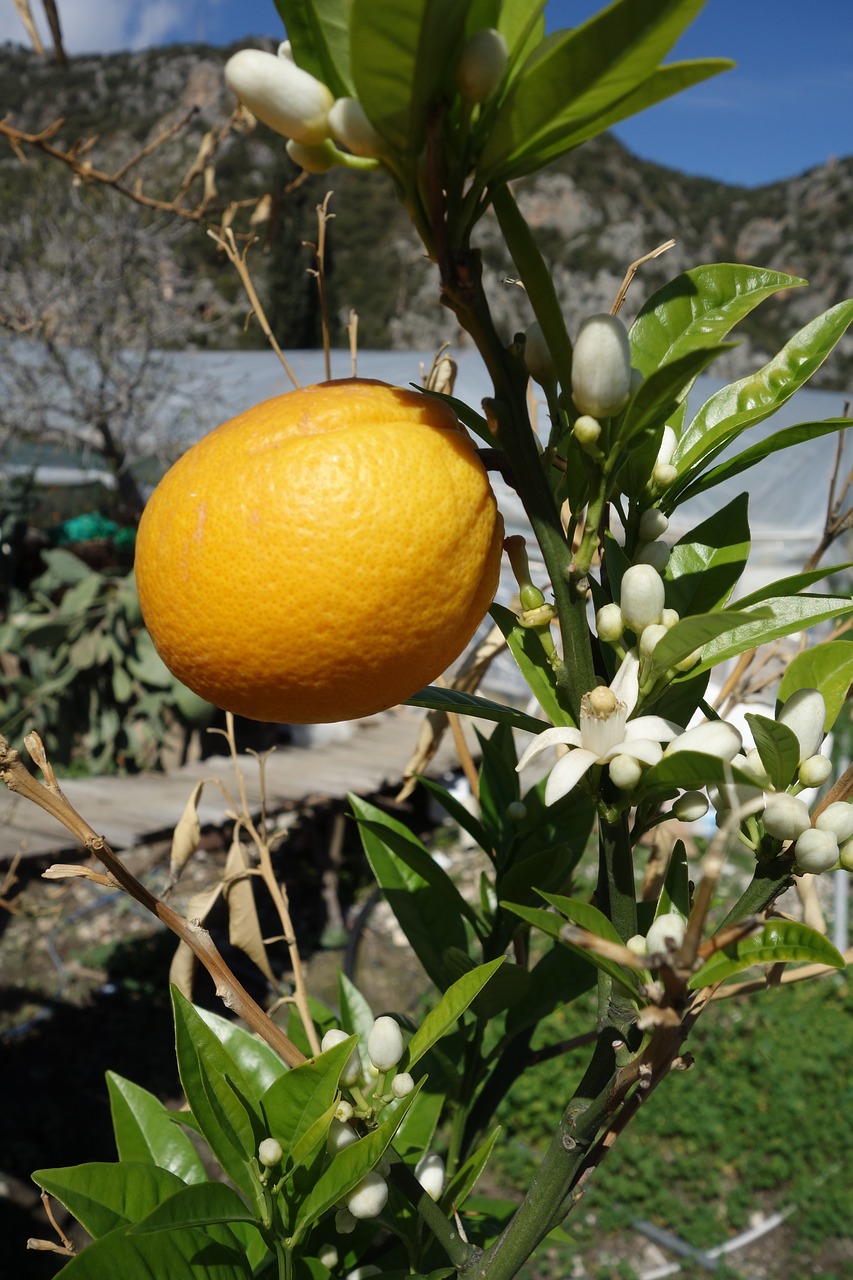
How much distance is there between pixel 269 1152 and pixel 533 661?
244mm

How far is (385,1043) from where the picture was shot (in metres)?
0.41

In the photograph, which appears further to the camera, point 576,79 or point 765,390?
point 765,390

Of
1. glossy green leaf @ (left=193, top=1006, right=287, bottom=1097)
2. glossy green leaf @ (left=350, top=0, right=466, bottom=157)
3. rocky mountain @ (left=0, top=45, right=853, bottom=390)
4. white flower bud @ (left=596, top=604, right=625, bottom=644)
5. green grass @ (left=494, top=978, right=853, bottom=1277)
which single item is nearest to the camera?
glossy green leaf @ (left=350, top=0, right=466, bottom=157)

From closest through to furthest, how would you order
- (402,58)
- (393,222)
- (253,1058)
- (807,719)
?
(402,58) < (807,719) < (253,1058) < (393,222)

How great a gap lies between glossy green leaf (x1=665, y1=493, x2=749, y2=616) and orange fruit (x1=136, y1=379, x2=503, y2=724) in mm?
119

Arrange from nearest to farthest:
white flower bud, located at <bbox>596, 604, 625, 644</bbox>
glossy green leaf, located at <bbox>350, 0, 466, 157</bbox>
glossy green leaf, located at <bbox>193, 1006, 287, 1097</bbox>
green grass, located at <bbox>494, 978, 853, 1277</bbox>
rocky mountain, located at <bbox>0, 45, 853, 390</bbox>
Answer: glossy green leaf, located at <bbox>350, 0, 466, 157</bbox>, white flower bud, located at <bbox>596, 604, 625, 644</bbox>, glossy green leaf, located at <bbox>193, 1006, 287, 1097</bbox>, green grass, located at <bbox>494, 978, 853, 1277</bbox>, rocky mountain, located at <bbox>0, 45, 853, 390</bbox>

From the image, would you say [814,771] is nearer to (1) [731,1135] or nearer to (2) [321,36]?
(2) [321,36]

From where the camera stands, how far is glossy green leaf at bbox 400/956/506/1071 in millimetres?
383

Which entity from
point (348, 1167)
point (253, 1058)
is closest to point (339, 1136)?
point (348, 1167)

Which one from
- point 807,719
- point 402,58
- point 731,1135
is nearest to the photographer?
point 402,58

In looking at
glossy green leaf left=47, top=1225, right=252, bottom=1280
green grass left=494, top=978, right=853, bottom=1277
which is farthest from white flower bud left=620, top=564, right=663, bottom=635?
green grass left=494, top=978, right=853, bottom=1277

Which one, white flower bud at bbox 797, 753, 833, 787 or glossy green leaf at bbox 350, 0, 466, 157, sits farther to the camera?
white flower bud at bbox 797, 753, 833, 787

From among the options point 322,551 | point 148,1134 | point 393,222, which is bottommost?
point 148,1134

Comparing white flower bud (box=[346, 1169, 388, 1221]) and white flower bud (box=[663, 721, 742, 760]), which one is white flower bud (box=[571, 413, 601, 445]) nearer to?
white flower bud (box=[663, 721, 742, 760])
